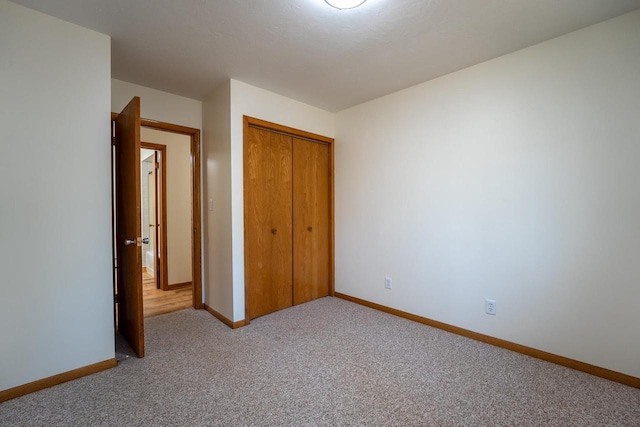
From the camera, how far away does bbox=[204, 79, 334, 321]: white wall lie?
2.88 meters

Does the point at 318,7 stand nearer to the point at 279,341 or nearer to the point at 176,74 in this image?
the point at 176,74

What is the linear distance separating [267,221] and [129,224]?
130 cm

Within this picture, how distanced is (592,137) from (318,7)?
6.72 ft

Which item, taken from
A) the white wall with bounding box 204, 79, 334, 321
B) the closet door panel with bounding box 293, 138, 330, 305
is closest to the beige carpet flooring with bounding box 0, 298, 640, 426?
the white wall with bounding box 204, 79, 334, 321

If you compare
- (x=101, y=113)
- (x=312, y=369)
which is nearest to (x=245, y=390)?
(x=312, y=369)

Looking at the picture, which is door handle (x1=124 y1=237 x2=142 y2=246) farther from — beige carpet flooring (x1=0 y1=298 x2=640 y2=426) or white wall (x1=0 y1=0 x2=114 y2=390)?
beige carpet flooring (x1=0 y1=298 x2=640 y2=426)

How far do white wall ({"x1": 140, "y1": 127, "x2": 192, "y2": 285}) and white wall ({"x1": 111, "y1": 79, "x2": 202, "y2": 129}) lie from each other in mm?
1072

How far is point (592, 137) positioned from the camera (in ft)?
6.70

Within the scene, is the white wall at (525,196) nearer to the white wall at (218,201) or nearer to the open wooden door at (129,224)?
the white wall at (218,201)

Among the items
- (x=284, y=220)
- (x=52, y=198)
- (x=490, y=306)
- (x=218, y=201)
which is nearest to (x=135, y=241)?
(x=52, y=198)

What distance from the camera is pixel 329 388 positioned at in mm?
1893

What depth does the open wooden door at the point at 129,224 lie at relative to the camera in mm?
2150

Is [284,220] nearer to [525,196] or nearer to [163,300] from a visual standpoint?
[163,300]

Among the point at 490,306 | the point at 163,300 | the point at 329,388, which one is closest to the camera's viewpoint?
the point at 329,388
